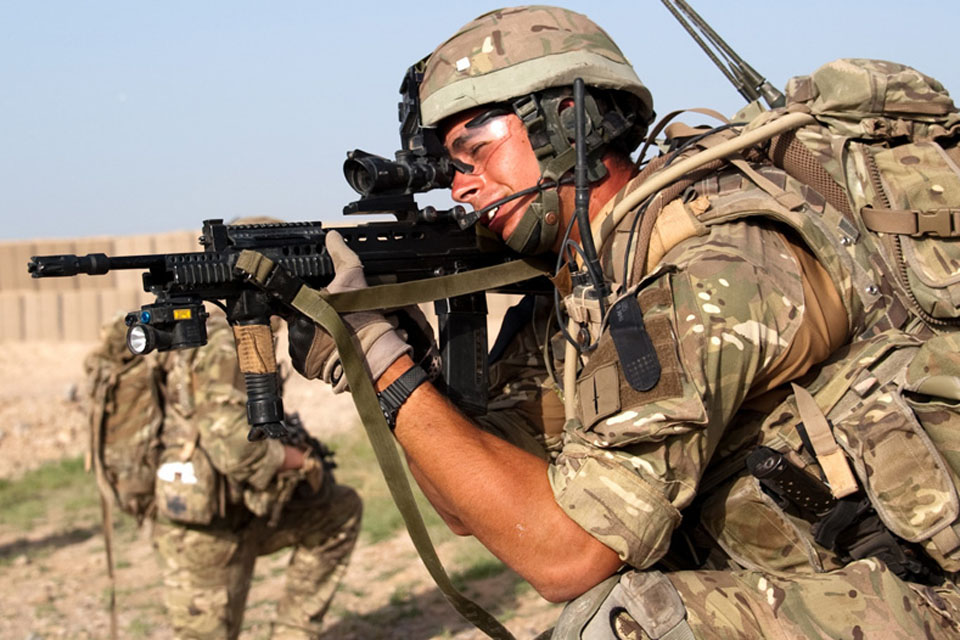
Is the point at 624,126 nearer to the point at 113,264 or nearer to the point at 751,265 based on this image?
the point at 751,265

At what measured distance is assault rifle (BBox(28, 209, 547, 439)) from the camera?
103 inches

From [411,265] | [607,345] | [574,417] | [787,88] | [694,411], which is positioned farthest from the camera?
[411,265]

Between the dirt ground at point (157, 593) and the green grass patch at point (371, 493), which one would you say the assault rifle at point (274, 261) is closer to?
the dirt ground at point (157, 593)

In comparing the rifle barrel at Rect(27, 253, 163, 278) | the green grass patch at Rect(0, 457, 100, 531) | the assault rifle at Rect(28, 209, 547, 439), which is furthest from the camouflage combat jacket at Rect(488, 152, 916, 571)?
the green grass patch at Rect(0, 457, 100, 531)

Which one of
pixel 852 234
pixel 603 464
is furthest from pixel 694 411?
pixel 852 234

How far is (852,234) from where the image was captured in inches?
98.7

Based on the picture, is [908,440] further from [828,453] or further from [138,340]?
[138,340]

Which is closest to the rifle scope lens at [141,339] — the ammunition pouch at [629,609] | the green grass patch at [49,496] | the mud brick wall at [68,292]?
the ammunition pouch at [629,609]

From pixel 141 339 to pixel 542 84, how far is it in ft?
4.25

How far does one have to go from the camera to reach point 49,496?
33.0 feet

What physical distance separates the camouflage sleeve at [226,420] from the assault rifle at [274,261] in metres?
2.33

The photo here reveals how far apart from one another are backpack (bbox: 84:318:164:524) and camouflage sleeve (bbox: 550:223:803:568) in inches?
149

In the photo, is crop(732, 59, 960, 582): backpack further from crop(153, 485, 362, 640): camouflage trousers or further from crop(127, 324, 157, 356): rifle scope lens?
crop(153, 485, 362, 640): camouflage trousers

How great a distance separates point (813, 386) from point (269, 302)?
146cm
